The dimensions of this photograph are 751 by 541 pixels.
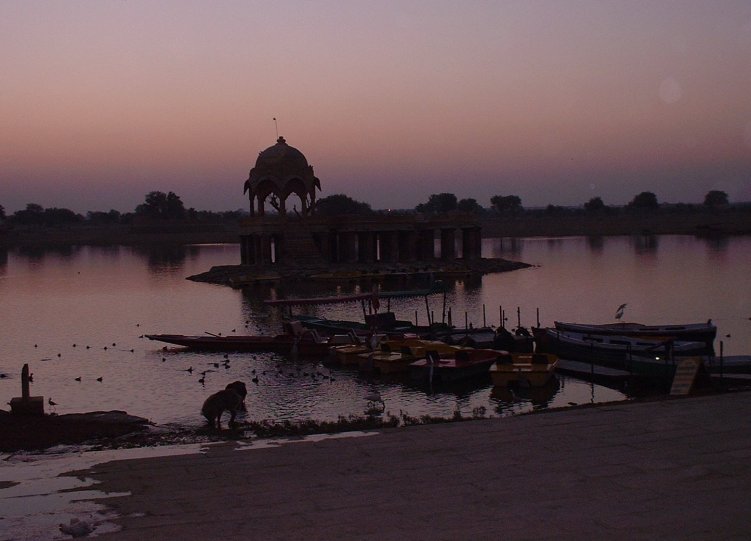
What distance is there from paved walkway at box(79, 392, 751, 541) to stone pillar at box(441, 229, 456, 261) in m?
67.3

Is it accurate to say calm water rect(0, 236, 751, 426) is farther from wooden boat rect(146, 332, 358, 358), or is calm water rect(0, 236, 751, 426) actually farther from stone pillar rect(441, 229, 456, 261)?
stone pillar rect(441, 229, 456, 261)

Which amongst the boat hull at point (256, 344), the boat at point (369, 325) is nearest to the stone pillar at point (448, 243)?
the boat at point (369, 325)

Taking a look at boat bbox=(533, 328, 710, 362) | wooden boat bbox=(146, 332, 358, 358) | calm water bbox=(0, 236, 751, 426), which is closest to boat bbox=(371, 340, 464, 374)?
calm water bbox=(0, 236, 751, 426)

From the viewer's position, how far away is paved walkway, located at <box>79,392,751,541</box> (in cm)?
1001

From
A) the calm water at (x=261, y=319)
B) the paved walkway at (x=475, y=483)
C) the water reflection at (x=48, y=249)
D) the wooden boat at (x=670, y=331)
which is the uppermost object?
the water reflection at (x=48, y=249)

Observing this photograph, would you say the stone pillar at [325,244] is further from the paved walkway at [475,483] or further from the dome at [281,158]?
the paved walkway at [475,483]

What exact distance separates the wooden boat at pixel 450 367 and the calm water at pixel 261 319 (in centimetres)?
73

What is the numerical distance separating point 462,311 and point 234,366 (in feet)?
67.2

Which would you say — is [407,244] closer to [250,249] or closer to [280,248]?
[280,248]

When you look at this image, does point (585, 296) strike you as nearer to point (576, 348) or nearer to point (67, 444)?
point (576, 348)

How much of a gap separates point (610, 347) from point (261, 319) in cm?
2425

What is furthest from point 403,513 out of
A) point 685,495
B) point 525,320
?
point 525,320

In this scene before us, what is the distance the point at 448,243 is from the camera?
83.9 meters

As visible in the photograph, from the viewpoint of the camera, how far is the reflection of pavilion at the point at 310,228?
255 feet
